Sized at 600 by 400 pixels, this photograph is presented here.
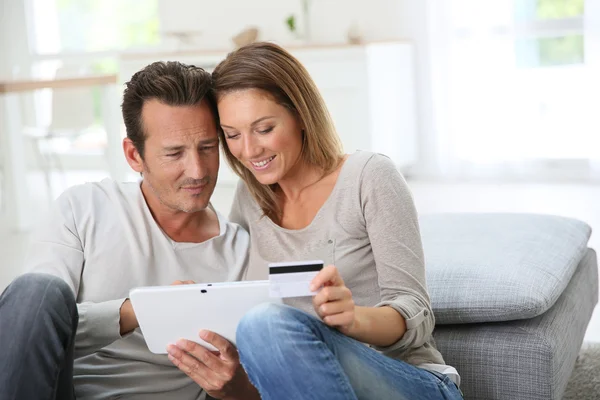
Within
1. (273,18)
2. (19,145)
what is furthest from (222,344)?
(273,18)

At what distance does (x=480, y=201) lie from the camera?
4.75 m

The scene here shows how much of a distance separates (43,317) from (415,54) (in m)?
4.48

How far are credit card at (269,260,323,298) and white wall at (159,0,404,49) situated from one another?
14.8 ft

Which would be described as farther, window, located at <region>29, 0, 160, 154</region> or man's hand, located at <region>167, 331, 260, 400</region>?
window, located at <region>29, 0, 160, 154</region>

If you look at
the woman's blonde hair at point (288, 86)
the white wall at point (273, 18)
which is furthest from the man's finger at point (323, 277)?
the white wall at point (273, 18)

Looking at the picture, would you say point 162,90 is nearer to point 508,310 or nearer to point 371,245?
point 371,245

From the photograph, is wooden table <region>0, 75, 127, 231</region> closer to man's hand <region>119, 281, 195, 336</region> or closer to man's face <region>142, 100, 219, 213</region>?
man's face <region>142, 100, 219, 213</region>

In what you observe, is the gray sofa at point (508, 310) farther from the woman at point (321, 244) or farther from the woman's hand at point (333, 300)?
the woman's hand at point (333, 300)

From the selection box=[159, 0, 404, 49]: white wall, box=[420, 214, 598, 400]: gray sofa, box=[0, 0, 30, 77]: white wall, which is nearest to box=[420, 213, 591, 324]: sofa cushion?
box=[420, 214, 598, 400]: gray sofa

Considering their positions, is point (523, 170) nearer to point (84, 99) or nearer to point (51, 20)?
point (84, 99)

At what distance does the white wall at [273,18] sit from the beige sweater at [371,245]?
13.6 feet

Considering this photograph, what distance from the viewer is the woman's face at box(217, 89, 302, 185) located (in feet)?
5.28

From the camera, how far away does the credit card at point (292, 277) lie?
1255mm

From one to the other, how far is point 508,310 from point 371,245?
0.38m
